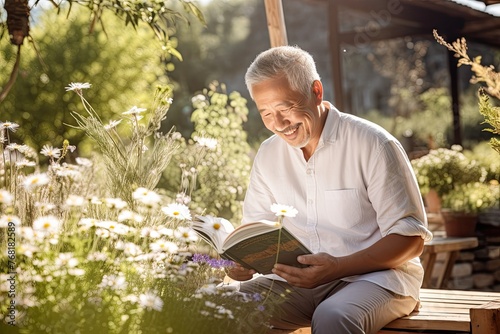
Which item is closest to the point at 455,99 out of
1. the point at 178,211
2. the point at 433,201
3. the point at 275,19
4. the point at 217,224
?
the point at 433,201

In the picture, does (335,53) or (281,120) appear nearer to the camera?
(281,120)

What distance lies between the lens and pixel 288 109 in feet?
9.01

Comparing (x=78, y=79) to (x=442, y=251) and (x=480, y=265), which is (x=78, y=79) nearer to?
(x=480, y=265)

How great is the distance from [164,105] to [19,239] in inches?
44.3

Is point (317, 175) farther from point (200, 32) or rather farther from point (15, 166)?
point (200, 32)

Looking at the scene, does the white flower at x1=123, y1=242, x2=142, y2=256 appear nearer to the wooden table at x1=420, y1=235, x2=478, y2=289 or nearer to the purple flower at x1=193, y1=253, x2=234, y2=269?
the purple flower at x1=193, y1=253, x2=234, y2=269

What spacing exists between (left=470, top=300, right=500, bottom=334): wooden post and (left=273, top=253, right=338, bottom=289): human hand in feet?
1.54

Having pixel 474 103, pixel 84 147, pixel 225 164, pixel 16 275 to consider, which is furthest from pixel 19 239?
pixel 474 103

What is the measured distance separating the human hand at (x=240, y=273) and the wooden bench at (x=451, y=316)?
10.9 inches

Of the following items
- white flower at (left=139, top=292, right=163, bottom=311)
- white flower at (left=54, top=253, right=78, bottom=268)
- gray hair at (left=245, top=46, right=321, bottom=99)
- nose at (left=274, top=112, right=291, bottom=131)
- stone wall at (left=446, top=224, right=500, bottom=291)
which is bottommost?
stone wall at (left=446, top=224, right=500, bottom=291)

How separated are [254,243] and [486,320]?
77 cm

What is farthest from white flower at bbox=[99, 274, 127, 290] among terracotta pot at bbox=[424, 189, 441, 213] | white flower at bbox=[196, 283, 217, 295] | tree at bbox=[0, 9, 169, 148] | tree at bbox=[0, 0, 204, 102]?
tree at bbox=[0, 9, 169, 148]

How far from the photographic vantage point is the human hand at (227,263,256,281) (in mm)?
2801

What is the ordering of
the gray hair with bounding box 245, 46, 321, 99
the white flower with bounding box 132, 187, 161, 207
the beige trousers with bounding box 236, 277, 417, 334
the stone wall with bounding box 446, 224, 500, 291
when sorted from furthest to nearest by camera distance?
the stone wall with bounding box 446, 224, 500, 291, the gray hair with bounding box 245, 46, 321, 99, the beige trousers with bounding box 236, 277, 417, 334, the white flower with bounding box 132, 187, 161, 207
